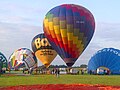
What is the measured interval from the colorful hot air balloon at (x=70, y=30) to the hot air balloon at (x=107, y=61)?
28.5 ft

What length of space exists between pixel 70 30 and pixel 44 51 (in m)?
19.7

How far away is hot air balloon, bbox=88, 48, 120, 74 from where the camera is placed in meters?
58.8

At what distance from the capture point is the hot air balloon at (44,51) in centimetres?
6900

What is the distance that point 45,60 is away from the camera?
69438mm

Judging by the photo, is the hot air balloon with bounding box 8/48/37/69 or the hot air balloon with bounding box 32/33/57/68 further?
the hot air balloon with bounding box 8/48/37/69

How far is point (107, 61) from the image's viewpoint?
2312 inches

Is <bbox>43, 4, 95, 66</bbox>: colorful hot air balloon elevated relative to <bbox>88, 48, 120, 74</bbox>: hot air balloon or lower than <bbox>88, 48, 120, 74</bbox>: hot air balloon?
elevated

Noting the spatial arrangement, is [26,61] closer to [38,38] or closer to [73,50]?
[38,38]

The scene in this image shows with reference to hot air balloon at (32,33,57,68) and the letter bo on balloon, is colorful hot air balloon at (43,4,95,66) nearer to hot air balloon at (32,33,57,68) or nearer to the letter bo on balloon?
the letter bo on balloon

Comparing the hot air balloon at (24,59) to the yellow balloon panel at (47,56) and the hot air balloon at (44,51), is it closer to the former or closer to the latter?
the hot air balloon at (44,51)

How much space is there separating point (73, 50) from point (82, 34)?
9.43 feet

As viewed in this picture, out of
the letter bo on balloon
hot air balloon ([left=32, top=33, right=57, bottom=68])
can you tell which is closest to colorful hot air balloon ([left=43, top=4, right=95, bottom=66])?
the letter bo on balloon

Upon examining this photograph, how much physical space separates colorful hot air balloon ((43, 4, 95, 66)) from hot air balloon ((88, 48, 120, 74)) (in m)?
8.69

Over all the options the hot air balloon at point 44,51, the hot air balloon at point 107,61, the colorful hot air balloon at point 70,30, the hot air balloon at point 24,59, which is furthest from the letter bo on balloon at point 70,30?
the hot air balloon at point 24,59
